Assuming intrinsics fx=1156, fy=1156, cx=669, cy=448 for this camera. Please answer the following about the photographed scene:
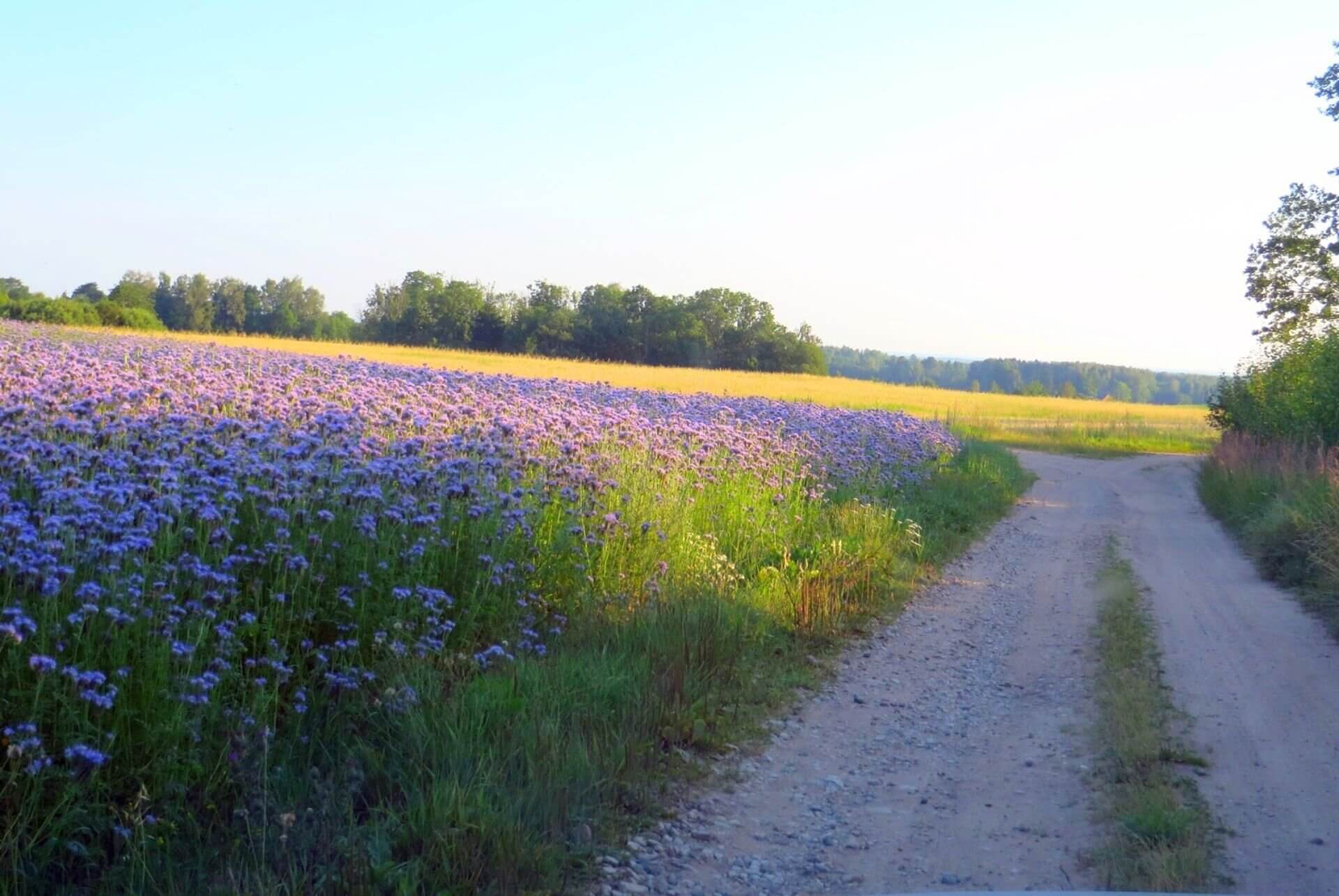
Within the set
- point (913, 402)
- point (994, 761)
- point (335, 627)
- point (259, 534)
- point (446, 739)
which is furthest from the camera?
point (913, 402)

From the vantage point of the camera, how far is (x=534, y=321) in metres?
78.6

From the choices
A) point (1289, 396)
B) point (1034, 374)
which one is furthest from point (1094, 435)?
point (1034, 374)

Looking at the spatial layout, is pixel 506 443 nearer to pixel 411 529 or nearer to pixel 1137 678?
pixel 411 529

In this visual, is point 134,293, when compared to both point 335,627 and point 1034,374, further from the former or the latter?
point 1034,374

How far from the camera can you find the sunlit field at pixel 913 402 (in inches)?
1391

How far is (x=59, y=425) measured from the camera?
5.77 meters

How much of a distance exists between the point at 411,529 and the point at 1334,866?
4.63 metres

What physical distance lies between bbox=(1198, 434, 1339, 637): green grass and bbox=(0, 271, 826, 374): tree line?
56.6 m

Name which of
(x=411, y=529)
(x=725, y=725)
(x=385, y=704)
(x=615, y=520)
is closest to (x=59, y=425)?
(x=411, y=529)

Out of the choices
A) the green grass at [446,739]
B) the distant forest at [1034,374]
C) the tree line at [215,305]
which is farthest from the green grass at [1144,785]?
the distant forest at [1034,374]

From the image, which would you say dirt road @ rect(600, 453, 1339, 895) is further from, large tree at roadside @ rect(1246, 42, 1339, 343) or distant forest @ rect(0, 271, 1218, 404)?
distant forest @ rect(0, 271, 1218, 404)

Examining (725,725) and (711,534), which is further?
(711,534)

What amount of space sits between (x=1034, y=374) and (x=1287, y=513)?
5496 inches

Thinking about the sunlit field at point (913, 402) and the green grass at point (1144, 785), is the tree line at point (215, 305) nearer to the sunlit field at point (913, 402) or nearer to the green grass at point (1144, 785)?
the sunlit field at point (913, 402)
